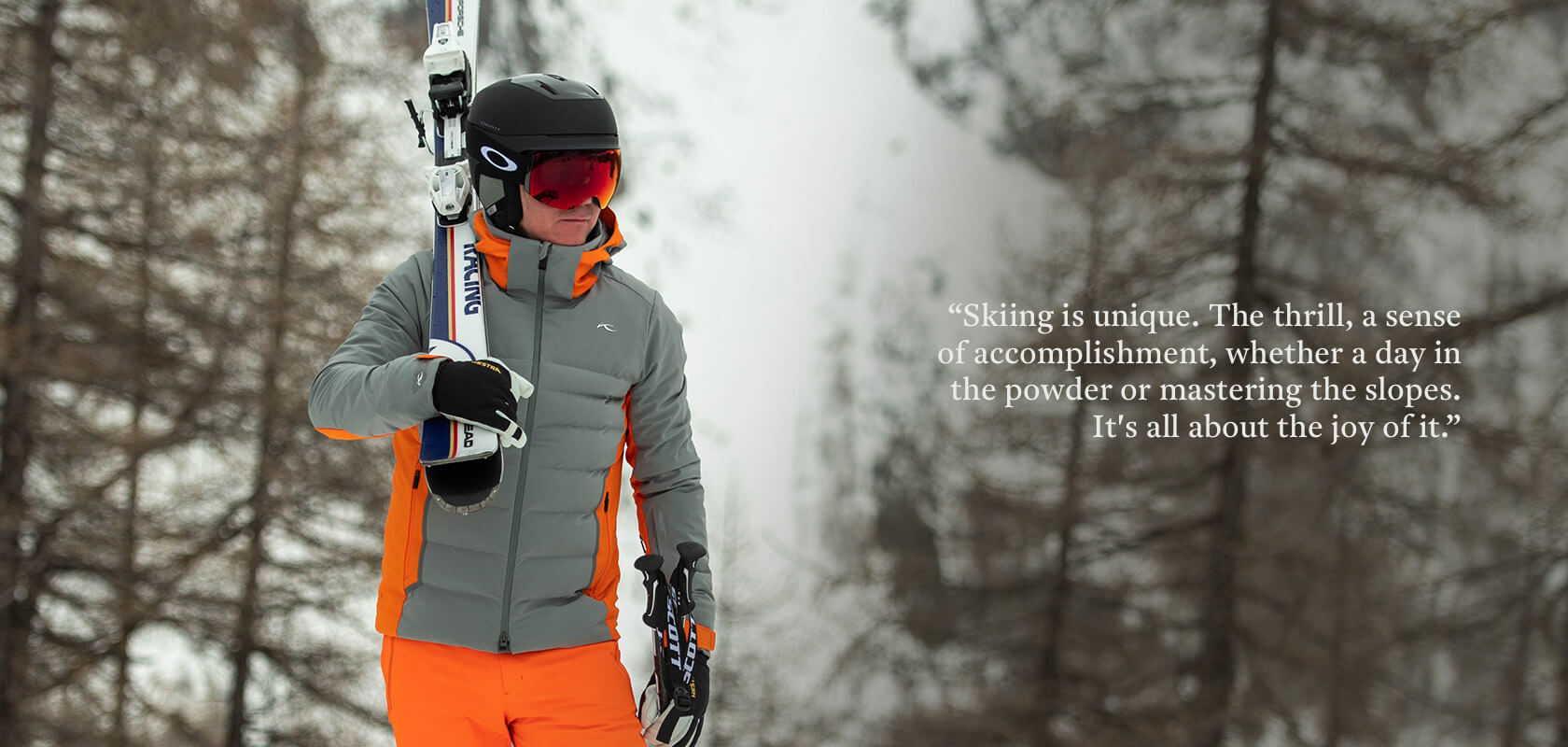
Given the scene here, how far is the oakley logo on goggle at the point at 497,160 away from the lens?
1835 millimetres

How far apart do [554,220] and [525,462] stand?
441mm

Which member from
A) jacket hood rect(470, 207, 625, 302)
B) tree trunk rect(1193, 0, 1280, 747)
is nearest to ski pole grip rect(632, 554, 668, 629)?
jacket hood rect(470, 207, 625, 302)

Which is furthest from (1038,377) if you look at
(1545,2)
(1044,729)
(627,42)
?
(627,42)

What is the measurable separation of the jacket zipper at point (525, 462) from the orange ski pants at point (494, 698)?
60 mm

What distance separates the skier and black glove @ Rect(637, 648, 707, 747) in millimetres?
13

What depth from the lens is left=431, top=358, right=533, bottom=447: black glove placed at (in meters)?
1.59

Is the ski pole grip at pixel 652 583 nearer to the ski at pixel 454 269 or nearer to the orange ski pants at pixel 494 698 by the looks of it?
the orange ski pants at pixel 494 698

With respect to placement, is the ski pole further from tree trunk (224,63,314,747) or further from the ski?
tree trunk (224,63,314,747)

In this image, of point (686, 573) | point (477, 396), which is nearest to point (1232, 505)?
point (686, 573)

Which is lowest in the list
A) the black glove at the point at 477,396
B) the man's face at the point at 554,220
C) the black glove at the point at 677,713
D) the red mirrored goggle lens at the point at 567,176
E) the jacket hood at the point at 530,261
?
the black glove at the point at 677,713

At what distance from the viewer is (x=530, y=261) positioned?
6.00 ft

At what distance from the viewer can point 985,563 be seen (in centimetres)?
1048

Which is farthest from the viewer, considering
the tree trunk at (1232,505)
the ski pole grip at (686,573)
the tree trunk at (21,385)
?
the tree trunk at (1232,505)

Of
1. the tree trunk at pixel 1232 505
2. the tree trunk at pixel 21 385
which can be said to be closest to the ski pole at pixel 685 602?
the tree trunk at pixel 21 385
